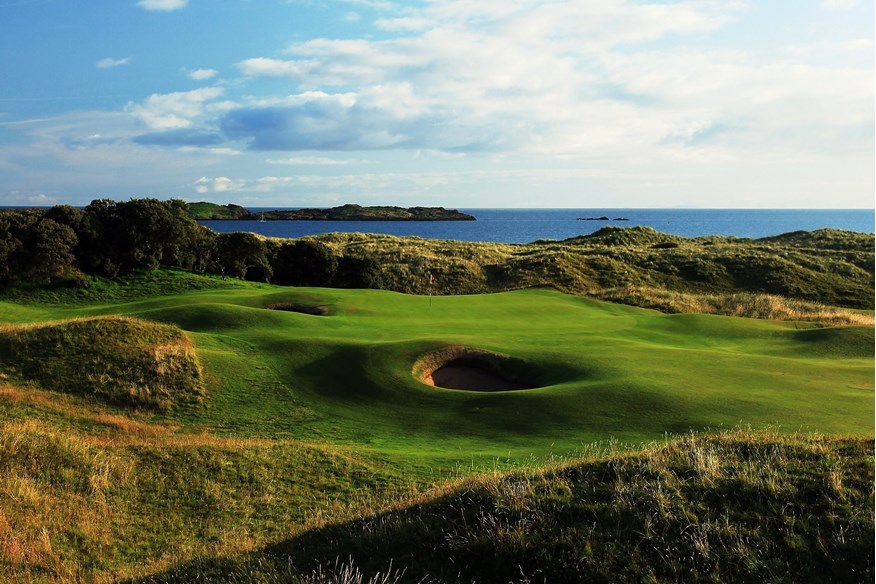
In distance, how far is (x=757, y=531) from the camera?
7.56 meters

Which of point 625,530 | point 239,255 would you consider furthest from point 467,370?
point 239,255

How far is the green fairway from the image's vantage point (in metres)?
16.8

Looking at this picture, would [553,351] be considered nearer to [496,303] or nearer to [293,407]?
[293,407]

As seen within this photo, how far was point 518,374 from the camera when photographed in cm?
2252

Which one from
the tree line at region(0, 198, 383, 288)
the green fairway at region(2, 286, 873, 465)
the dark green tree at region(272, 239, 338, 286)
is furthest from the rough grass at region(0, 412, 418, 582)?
the dark green tree at region(272, 239, 338, 286)

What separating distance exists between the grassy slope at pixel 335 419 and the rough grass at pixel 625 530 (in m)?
0.24

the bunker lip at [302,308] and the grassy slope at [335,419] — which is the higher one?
the bunker lip at [302,308]

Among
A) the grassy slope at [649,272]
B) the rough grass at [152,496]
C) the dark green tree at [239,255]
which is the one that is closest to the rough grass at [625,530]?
the rough grass at [152,496]

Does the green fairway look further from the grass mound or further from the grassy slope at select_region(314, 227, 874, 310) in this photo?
the grassy slope at select_region(314, 227, 874, 310)

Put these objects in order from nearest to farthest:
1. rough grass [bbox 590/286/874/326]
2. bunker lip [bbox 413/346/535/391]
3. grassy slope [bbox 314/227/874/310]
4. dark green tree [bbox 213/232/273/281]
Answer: bunker lip [bbox 413/346/535/391]
rough grass [bbox 590/286/874/326]
dark green tree [bbox 213/232/273/281]
grassy slope [bbox 314/227/874/310]

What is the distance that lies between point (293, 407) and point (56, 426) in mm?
6247

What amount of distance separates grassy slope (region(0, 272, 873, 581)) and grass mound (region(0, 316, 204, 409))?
73 cm

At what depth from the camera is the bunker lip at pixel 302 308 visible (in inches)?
1316

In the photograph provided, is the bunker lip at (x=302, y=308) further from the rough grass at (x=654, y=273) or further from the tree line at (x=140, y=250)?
the rough grass at (x=654, y=273)
